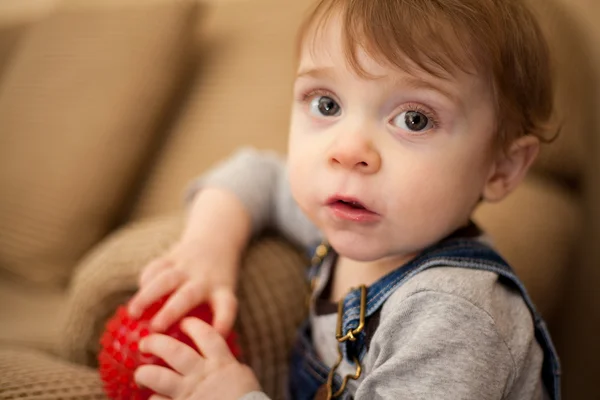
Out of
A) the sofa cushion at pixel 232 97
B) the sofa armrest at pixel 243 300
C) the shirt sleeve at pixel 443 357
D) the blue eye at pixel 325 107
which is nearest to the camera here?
the shirt sleeve at pixel 443 357

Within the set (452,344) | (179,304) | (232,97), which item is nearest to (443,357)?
(452,344)

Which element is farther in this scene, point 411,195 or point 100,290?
point 100,290

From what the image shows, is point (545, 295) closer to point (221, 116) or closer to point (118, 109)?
point (221, 116)

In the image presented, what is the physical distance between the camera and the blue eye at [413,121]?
62 cm

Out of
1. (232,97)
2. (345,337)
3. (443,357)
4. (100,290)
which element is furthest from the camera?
(232,97)

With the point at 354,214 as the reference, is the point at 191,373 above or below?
below

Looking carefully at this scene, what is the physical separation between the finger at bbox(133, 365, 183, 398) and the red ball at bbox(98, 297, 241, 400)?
2cm

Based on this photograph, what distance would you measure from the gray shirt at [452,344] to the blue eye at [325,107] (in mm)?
219

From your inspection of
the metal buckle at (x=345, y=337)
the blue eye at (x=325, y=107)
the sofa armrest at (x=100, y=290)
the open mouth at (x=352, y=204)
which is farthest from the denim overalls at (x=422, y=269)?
the sofa armrest at (x=100, y=290)

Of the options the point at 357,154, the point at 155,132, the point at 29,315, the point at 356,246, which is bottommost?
the point at 29,315

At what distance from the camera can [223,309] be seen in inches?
28.5

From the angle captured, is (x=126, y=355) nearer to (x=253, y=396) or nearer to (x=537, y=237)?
(x=253, y=396)

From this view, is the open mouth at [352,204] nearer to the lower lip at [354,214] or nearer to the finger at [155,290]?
the lower lip at [354,214]

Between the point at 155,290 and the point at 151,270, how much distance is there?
47 mm
